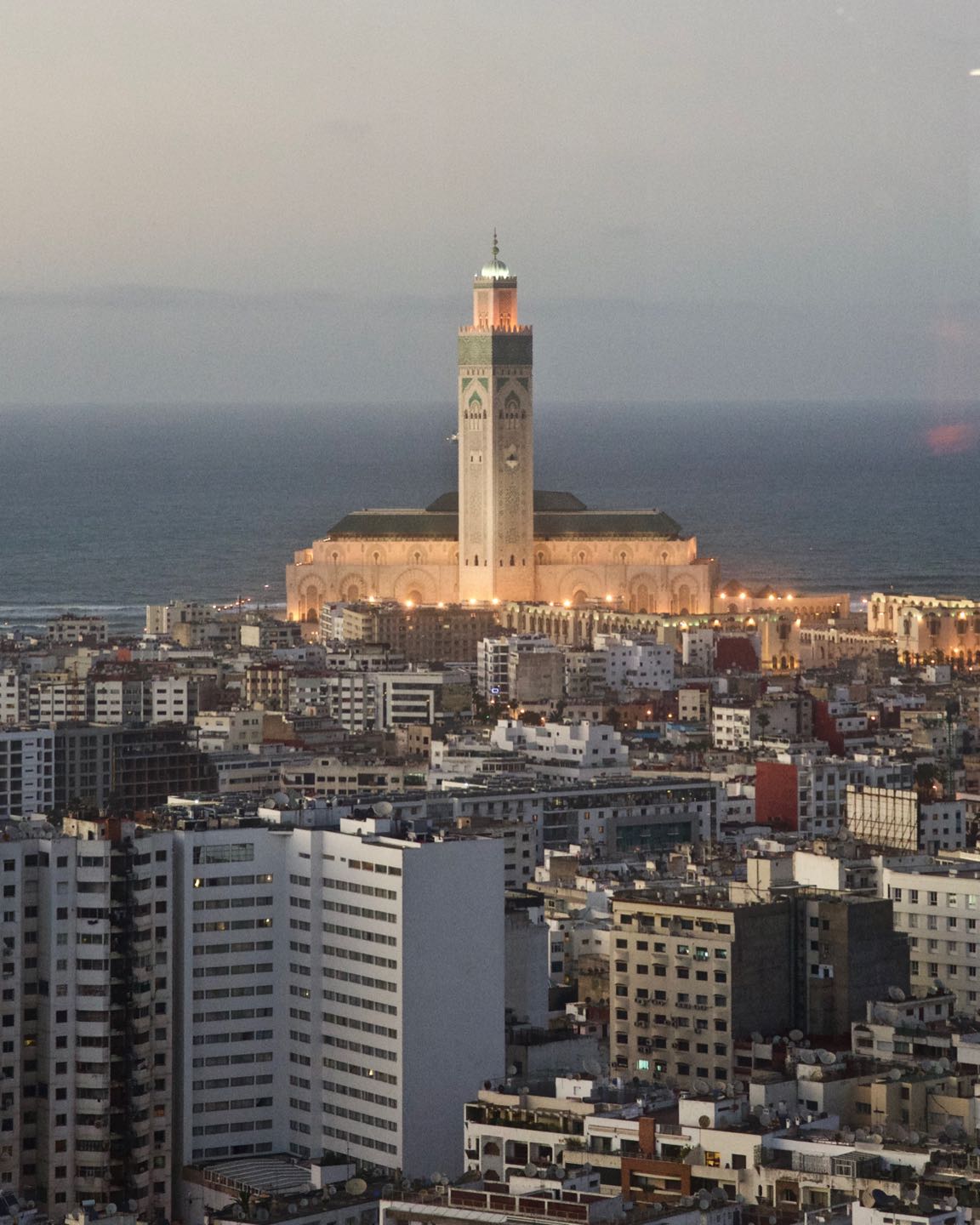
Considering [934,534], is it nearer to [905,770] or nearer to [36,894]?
[905,770]

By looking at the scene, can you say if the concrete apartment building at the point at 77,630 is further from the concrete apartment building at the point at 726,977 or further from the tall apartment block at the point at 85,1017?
the tall apartment block at the point at 85,1017

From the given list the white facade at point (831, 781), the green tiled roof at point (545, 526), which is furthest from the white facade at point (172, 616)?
the white facade at point (831, 781)

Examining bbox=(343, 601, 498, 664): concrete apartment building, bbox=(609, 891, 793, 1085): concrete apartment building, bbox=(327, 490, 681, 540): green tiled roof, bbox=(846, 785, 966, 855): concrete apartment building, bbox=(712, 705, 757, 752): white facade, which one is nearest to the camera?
bbox=(609, 891, 793, 1085): concrete apartment building

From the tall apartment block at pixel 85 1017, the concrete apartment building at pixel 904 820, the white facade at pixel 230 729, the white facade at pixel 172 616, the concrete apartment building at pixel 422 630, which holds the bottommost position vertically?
the tall apartment block at pixel 85 1017

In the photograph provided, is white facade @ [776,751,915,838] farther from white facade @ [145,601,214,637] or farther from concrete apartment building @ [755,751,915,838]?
white facade @ [145,601,214,637]

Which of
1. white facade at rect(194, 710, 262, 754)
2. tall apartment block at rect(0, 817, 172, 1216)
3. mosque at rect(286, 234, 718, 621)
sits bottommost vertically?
tall apartment block at rect(0, 817, 172, 1216)

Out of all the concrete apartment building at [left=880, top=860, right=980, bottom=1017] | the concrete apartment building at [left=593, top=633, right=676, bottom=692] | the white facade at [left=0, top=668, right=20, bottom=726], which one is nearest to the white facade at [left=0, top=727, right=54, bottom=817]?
the white facade at [left=0, top=668, right=20, bottom=726]
